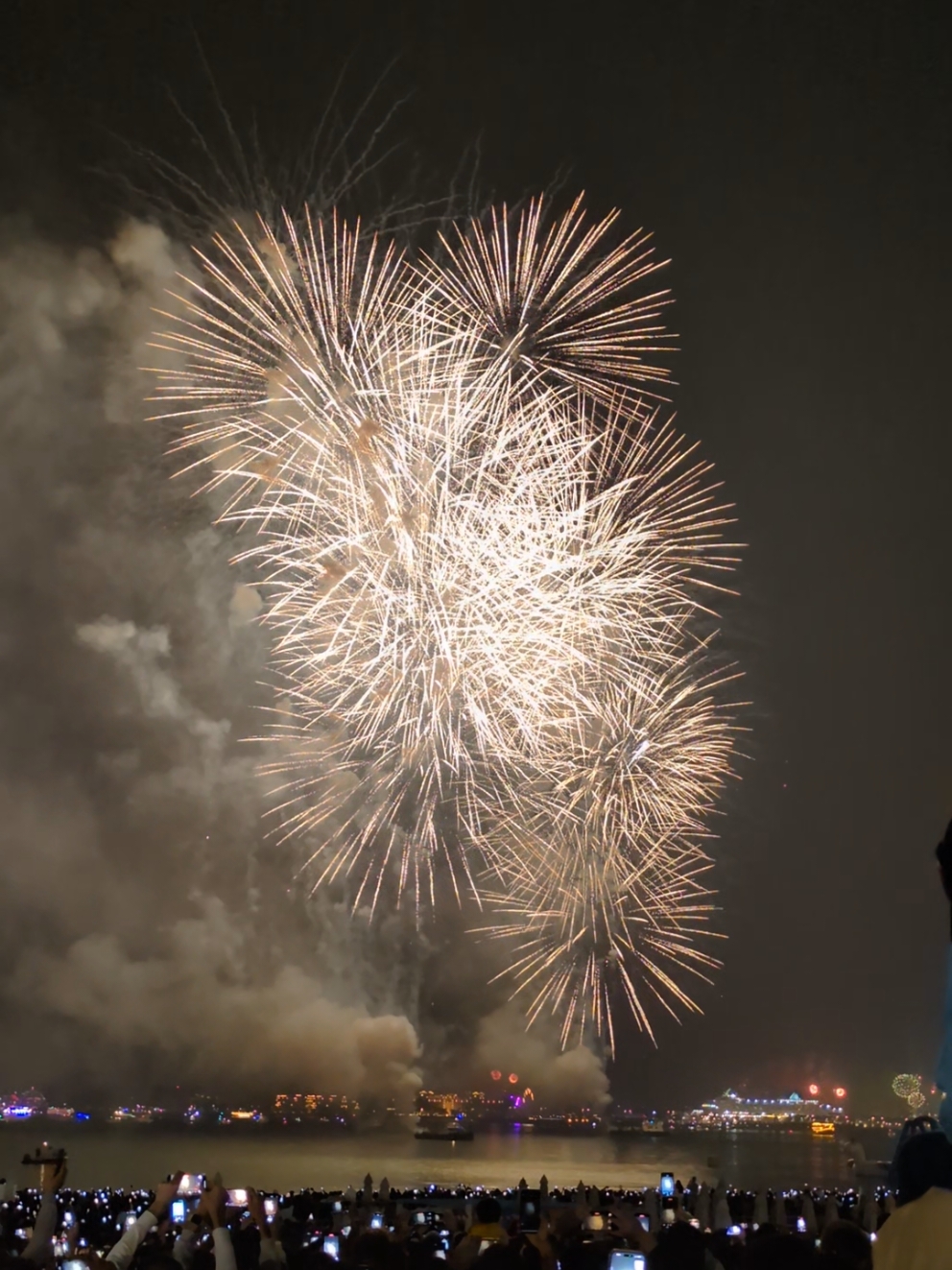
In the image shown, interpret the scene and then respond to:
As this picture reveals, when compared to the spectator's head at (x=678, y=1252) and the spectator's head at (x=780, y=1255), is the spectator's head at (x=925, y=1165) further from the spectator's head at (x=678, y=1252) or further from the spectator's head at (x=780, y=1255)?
the spectator's head at (x=678, y=1252)

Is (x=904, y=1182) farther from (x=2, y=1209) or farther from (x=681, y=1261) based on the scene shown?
(x=2, y=1209)

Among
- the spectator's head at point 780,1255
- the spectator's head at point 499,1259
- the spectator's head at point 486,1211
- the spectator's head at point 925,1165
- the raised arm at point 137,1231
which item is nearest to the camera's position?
the spectator's head at point 925,1165

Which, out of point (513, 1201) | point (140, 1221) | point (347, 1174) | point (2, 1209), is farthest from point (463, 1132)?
point (140, 1221)

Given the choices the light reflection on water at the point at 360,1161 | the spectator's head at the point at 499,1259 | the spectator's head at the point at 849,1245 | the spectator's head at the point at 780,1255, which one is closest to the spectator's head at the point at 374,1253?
the spectator's head at the point at 499,1259

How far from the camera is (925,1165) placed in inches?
95.0

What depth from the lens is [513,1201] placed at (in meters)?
20.6

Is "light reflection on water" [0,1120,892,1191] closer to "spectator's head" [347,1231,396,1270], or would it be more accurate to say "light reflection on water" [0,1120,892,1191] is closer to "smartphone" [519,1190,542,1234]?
"smartphone" [519,1190,542,1234]

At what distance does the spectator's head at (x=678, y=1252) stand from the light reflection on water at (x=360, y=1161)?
47947mm

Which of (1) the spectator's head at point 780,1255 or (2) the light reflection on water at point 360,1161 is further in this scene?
(2) the light reflection on water at point 360,1161

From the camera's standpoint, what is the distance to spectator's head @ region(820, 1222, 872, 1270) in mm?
3768

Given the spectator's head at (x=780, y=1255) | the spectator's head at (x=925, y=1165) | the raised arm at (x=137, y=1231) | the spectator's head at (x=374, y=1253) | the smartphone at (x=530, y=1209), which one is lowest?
the smartphone at (x=530, y=1209)

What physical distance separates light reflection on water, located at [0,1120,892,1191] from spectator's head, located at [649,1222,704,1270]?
4795cm

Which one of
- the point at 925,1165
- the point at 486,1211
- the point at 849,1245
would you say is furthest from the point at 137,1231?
the point at 925,1165

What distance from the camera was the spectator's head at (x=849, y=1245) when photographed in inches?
148
